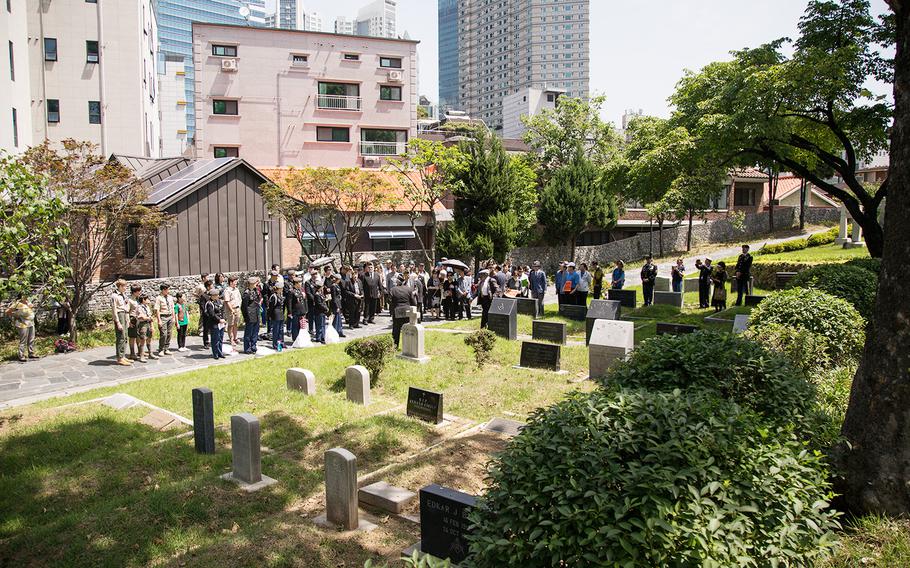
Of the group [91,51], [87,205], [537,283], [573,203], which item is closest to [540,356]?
[537,283]

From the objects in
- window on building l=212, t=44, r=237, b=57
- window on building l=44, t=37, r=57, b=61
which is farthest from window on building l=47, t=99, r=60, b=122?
window on building l=212, t=44, r=237, b=57

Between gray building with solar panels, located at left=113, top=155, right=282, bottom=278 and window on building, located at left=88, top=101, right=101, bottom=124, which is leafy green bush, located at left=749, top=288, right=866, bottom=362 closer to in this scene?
gray building with solar panels, located at left=113, top=155, right=282, bottom=278

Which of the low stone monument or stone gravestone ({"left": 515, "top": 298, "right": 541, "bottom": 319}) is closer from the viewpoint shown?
the low stone monument

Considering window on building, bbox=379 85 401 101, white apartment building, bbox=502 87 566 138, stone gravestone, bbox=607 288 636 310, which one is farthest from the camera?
white apartment building, bbox=502 87 566 138

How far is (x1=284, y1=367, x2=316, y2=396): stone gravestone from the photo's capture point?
11.9 metres

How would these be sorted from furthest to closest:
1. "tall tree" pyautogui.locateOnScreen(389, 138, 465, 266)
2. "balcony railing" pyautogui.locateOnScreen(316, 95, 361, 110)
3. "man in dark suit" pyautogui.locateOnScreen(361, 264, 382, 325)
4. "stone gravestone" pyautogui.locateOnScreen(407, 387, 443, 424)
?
"balcony railing" pyautogui.locateOnScreen(316, 95, 361, 110) → "tall tree" pyautogui.locateOnScreen(389, 138, 465, 266) → "man in dark suit" pyautogui.locateOnScreen(361, 264, 382, 325) → "stone gravestone" pyautogui.locateOnScreen(407, 387, 443, 424)

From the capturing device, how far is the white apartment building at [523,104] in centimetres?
8994

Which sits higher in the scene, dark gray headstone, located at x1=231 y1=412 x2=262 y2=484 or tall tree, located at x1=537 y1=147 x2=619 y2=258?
tall tree, located at x1=537 y1=147 x2=619 y2=258

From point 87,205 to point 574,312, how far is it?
1405cm

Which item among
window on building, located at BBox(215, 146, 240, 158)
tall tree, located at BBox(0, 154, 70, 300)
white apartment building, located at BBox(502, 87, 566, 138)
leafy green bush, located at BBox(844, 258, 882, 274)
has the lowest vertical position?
leafy green bush, located at BBox(844, 258, 882, 274)

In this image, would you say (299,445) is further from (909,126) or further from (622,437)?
(909,126)

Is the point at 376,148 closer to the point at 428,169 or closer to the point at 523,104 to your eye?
the point at 428,169

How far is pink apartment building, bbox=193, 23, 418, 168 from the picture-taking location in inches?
1673

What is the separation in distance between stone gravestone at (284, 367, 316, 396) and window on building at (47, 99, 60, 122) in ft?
103
